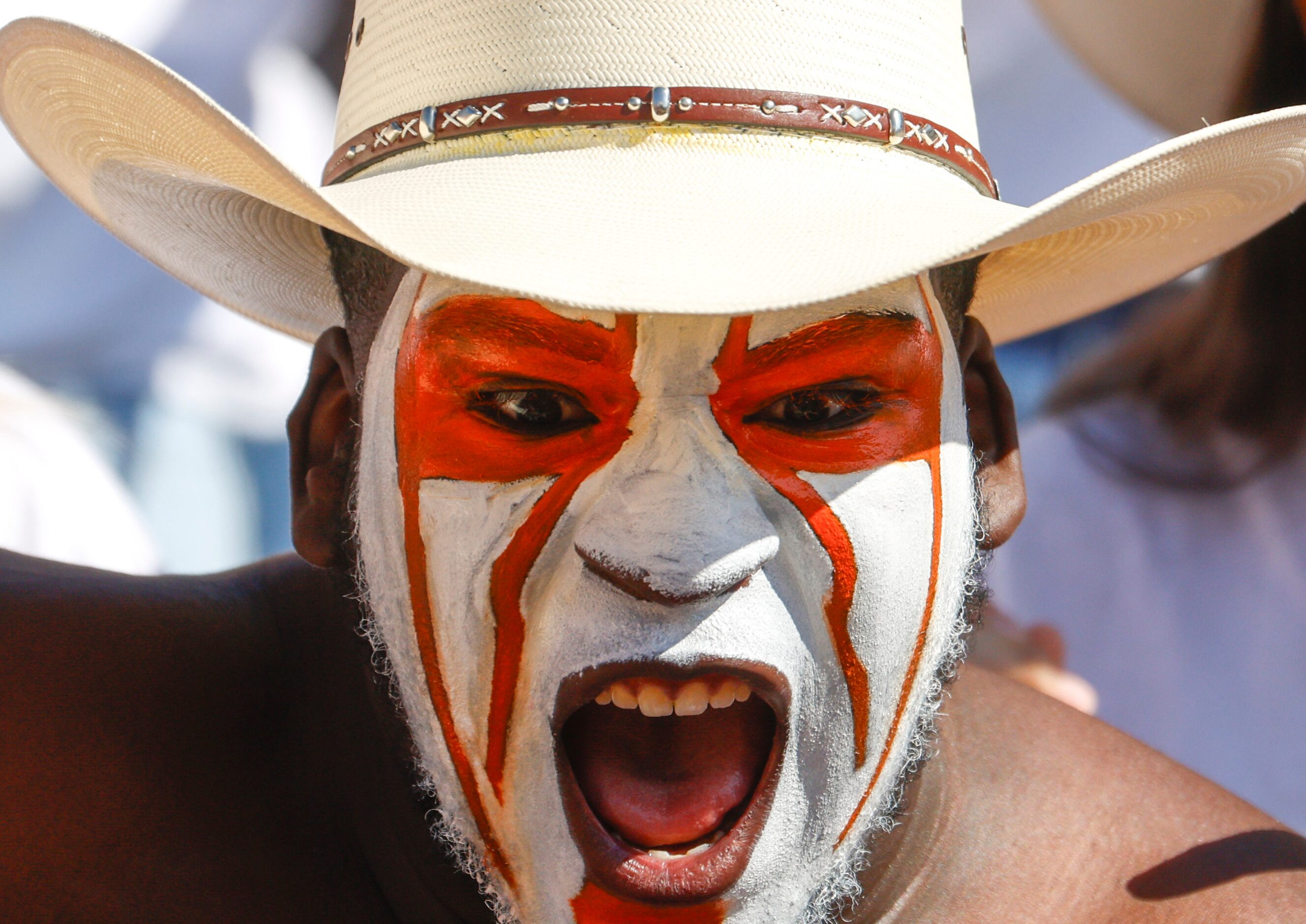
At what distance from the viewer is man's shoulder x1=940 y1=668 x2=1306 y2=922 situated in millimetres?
2150

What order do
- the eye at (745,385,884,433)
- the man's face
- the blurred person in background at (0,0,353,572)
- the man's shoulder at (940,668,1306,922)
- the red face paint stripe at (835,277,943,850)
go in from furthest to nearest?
the blurred person in background at (0,0,353,572)
the man's shoulder at (940,668,1306,922)
the red face paint stripe at (835,277,943,850)
the eye at (745,385,884,433)
the man's face

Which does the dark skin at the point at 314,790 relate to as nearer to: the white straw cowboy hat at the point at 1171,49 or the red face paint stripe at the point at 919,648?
the red face paint stripe at the point at 919,648

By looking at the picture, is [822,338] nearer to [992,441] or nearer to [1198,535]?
[992,441]

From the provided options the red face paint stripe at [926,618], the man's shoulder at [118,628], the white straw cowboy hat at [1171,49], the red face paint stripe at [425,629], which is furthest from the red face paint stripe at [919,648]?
the white straw cowboy hat at [1171,49]

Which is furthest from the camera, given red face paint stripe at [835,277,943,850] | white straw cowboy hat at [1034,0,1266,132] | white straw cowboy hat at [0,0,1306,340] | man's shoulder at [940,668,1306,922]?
white straw cowboy hat at [1034,0,1266,132]

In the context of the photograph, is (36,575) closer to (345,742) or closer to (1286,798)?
(345,742)

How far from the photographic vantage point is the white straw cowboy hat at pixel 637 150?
56.5 inches

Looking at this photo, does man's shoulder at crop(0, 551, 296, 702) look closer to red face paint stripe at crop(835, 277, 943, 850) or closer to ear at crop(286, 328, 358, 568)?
ear at crop(286, 328, 358, 568)

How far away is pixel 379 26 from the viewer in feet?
5.98

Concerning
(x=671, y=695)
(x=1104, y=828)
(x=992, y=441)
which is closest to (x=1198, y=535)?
(x=1104, y=828)

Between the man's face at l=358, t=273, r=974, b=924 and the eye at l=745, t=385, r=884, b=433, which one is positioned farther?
the eye at l=745, t=385, r=884, b=433

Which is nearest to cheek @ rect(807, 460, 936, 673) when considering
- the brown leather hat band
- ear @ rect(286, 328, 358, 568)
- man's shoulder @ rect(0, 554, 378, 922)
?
the brown leather hat band

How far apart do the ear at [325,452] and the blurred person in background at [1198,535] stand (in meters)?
2.50

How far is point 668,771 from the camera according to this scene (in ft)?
5.71
